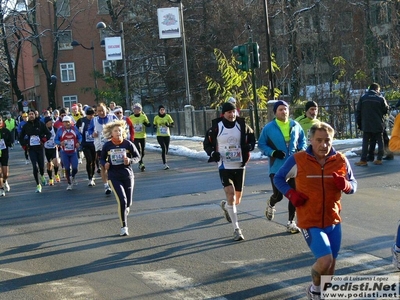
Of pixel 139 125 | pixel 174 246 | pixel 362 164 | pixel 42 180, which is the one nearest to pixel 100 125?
pixel 42 180

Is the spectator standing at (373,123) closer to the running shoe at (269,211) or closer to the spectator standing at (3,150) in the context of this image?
the running shoe at (269,211)

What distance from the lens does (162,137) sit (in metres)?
20.7

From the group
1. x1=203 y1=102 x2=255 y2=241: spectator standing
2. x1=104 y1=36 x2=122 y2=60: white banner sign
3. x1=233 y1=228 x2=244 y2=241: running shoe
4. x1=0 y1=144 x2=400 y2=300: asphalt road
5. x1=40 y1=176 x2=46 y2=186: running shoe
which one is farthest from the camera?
x1=104 y1=36 x2=122 y2=60: white banner sign

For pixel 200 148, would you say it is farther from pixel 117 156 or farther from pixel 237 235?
pixel 237 235

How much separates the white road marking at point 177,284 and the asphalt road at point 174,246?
0.01 metres

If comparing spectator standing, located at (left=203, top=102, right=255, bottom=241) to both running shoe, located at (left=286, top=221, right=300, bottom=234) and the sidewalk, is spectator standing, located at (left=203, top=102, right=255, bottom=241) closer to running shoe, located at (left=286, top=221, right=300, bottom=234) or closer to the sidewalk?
running shoe, located at (left=286, top=221, right=300, bottom=234)

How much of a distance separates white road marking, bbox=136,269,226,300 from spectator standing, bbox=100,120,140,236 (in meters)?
2.63

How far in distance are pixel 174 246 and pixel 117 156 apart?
6.53 feet

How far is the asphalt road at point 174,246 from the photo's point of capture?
738cm

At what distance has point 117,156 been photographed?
35.7ft

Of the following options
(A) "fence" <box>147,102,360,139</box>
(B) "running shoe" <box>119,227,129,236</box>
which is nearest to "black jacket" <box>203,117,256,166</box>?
(B) "running shoe" <box>119,227,129,236</box>

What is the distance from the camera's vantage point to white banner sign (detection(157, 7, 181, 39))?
29342 millimetres

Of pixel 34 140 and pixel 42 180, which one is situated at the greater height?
pixel 34 140

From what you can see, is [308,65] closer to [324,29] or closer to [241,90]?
[324,29]
